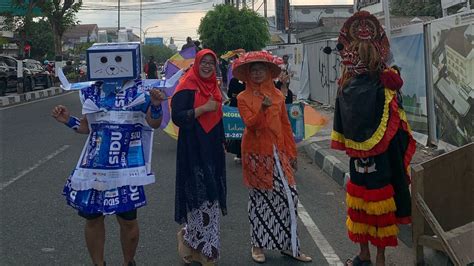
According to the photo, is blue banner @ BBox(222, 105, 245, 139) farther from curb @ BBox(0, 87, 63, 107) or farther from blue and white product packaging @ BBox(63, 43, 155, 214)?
curb @ BBox(0, 87, 63, 107)

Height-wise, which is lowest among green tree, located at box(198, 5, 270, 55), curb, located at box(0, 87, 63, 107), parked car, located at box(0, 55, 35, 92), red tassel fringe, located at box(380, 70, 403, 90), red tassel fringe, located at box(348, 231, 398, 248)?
red tassel fringe, located at box(348, 231, 398, 248)

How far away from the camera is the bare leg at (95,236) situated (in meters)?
3.56

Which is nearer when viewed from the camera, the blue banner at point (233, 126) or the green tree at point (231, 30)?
the blue banner at point (233, 126)

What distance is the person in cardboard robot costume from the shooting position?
343 cm

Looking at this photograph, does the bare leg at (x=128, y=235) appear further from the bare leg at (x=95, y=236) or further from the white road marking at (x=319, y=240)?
the white road marking at (x=319, y=240)

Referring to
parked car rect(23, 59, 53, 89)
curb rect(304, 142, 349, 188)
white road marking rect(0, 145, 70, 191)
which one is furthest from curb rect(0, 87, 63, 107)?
curb rect(304, 142, 349, 188)

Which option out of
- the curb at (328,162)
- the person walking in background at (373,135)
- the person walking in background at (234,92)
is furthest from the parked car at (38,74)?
the person walking in background at (373,135)

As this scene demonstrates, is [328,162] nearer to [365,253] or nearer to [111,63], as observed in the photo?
[365,253]

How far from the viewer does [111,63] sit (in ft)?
11.8

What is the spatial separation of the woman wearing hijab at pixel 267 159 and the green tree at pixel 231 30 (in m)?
22.4

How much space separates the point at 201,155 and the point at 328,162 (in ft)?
14.7

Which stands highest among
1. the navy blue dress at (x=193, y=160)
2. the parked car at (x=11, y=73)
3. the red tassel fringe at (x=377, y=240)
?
the parked car at (x=11, y=73)

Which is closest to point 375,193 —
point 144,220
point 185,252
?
point 185,252

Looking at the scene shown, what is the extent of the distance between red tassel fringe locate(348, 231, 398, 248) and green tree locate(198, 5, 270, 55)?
75.4 ft
